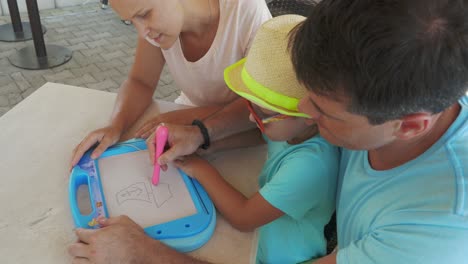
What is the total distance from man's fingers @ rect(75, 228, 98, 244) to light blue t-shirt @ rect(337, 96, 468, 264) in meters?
0.43

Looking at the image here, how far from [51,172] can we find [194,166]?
1.02 feet

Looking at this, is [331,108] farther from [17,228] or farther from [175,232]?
[17,228]

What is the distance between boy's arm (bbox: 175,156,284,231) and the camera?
76cm

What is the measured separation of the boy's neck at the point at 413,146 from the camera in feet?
2.03

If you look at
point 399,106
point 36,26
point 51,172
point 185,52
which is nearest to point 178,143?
point 51,172

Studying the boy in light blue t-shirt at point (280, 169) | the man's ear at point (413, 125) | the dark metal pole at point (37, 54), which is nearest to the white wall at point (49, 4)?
the dark metal pole at point (37, 54)

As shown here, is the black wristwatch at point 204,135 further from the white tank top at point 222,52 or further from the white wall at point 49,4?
the white wall at point 49,4

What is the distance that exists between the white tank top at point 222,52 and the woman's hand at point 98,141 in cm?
30

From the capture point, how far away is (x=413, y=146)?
64cm

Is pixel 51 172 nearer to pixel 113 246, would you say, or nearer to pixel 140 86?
pixel 113 246

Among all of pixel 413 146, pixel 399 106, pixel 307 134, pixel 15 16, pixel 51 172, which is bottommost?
pixel 15 16

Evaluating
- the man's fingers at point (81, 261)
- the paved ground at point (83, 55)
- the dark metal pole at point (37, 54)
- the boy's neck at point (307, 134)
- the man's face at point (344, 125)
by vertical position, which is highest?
the man's face at point (344, 125)

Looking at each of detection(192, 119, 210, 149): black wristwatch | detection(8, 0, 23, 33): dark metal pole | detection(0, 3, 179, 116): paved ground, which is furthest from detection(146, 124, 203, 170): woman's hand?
detection(8, 0, 23, 33): dark metal pole

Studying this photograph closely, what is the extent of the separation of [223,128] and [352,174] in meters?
0.34
